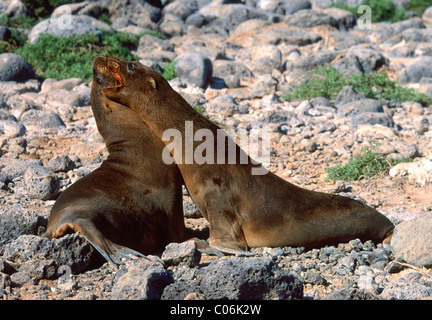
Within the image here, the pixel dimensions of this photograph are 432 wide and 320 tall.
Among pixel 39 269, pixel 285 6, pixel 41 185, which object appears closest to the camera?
pixel 39 269

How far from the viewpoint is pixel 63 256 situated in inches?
161

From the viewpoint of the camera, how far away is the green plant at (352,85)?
34.7ft

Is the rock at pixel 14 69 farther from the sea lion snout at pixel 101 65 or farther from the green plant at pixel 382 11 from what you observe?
the green plant at pixel 382 11

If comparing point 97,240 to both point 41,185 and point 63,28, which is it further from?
point 63,28

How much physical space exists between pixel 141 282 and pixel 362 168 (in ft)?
14.5

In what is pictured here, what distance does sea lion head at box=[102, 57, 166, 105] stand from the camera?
5.11 m

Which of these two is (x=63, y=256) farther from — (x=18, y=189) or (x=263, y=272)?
(x=18, y=189)

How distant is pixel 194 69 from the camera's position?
428 inches

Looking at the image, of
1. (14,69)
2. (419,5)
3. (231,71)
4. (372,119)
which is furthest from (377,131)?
(419,5)

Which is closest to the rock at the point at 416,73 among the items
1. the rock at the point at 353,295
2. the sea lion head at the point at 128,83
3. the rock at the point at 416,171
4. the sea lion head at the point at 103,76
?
the rock at the point at 416,171

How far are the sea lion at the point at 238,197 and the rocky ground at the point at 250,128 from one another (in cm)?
16

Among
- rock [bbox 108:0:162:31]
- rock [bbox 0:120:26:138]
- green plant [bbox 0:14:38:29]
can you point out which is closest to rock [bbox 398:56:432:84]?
rock [bbox 108:0:162:31]
